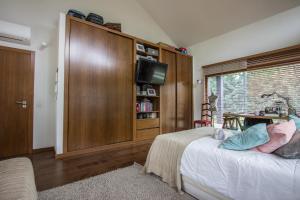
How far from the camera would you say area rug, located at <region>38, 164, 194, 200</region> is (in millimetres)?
1543

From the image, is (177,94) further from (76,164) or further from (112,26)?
(76,164)

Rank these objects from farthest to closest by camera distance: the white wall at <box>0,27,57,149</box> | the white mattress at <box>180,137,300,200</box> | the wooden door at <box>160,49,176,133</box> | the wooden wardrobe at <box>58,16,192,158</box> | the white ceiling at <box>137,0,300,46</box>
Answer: the wooden door at <box>160,49,176,133</box>
the white ceiling at <box>137,0,300,46</box>
the white wall at <box>0,27,57,149</box>
the wooden wardrobe at <box>58,16,192,158</box>
the white mattress at <box>180,137,300,200</box>

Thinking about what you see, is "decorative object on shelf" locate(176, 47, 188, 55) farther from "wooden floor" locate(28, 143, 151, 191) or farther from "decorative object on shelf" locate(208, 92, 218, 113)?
"wooden floor" locate(28, 143, 151, 191)

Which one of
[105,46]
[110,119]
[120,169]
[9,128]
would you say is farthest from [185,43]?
[9,128]

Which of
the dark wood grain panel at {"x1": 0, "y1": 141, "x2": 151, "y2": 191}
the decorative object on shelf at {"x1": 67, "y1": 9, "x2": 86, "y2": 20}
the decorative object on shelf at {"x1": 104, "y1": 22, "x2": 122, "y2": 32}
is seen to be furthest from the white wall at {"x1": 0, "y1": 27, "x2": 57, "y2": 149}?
the decorative object on shelf at {"x1": 104, "y1": 22, "x2": 122, "y2": 32}

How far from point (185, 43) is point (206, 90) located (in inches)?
67.8

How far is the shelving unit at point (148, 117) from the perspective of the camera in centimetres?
378

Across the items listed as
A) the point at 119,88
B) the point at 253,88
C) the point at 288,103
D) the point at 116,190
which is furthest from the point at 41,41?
the point at 288,103

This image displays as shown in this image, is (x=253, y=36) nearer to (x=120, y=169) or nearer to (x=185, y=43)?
(x=185, y=43)

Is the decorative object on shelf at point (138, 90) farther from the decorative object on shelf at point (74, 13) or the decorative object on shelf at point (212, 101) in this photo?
the decorative object on shelf at point (212, 101)

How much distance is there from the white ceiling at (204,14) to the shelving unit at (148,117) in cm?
111

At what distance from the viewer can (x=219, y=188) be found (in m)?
1.29

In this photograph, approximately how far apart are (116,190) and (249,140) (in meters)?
1.43

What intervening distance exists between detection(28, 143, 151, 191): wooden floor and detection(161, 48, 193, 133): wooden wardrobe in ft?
4.78
